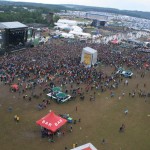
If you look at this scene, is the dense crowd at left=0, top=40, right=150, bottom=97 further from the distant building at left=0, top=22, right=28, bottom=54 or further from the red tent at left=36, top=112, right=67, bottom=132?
the red tent at left=36, top=112, right=67, bottom=132

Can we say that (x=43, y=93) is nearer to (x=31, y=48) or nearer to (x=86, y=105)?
(x=86, y=105)

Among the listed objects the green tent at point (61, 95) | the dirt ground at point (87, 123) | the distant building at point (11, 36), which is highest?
the distant building at point (11, 36)

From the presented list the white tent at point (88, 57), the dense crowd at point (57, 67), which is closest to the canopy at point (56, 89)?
the dense crowd at point (57, 67)

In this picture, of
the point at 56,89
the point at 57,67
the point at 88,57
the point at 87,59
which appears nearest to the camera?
the point at 56,89

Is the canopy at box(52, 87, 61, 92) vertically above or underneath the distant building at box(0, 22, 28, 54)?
underneath

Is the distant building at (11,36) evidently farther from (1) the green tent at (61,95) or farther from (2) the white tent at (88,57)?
(1) the green tent at (61,95)

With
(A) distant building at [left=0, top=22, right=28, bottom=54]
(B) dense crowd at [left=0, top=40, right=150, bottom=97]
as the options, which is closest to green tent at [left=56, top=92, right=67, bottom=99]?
(B) dense crowd at [left=0, top=40, right=150, bottom=97]

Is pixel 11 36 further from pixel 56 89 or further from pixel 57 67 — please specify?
pixel 56 89

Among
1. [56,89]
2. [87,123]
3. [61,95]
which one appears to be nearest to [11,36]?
[56,89]

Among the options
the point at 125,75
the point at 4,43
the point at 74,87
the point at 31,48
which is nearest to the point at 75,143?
the point at 74,87
